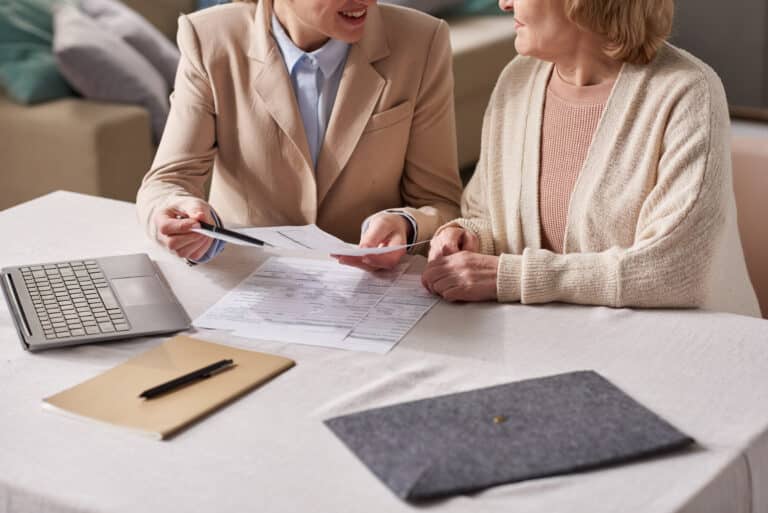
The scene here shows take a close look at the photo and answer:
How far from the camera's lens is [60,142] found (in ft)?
10.8

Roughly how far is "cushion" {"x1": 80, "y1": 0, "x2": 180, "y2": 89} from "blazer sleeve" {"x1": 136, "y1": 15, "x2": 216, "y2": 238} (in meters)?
1.78

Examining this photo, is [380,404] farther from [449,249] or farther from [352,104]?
[352,104]

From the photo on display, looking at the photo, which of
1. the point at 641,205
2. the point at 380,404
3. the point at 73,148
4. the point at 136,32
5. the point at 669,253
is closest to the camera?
the point at 380,404

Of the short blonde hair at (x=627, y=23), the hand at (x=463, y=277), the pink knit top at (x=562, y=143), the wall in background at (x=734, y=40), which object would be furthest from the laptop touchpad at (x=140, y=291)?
the wall in background at (x=734, y=40)

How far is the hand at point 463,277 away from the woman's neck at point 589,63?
33cm

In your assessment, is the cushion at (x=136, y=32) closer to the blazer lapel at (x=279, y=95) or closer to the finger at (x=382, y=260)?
the blazer lapel at (x=279, y=95)

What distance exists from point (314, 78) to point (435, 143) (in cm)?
23

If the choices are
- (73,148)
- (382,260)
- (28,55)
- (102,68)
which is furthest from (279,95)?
(28,55)

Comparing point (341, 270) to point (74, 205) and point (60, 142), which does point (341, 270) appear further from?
point (60, 142)

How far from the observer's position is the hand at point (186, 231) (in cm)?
166

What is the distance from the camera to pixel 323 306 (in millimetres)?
1554

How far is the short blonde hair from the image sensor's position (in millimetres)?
1590

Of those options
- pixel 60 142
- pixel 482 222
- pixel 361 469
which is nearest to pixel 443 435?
pixel 361 469

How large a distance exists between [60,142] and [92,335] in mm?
1971
